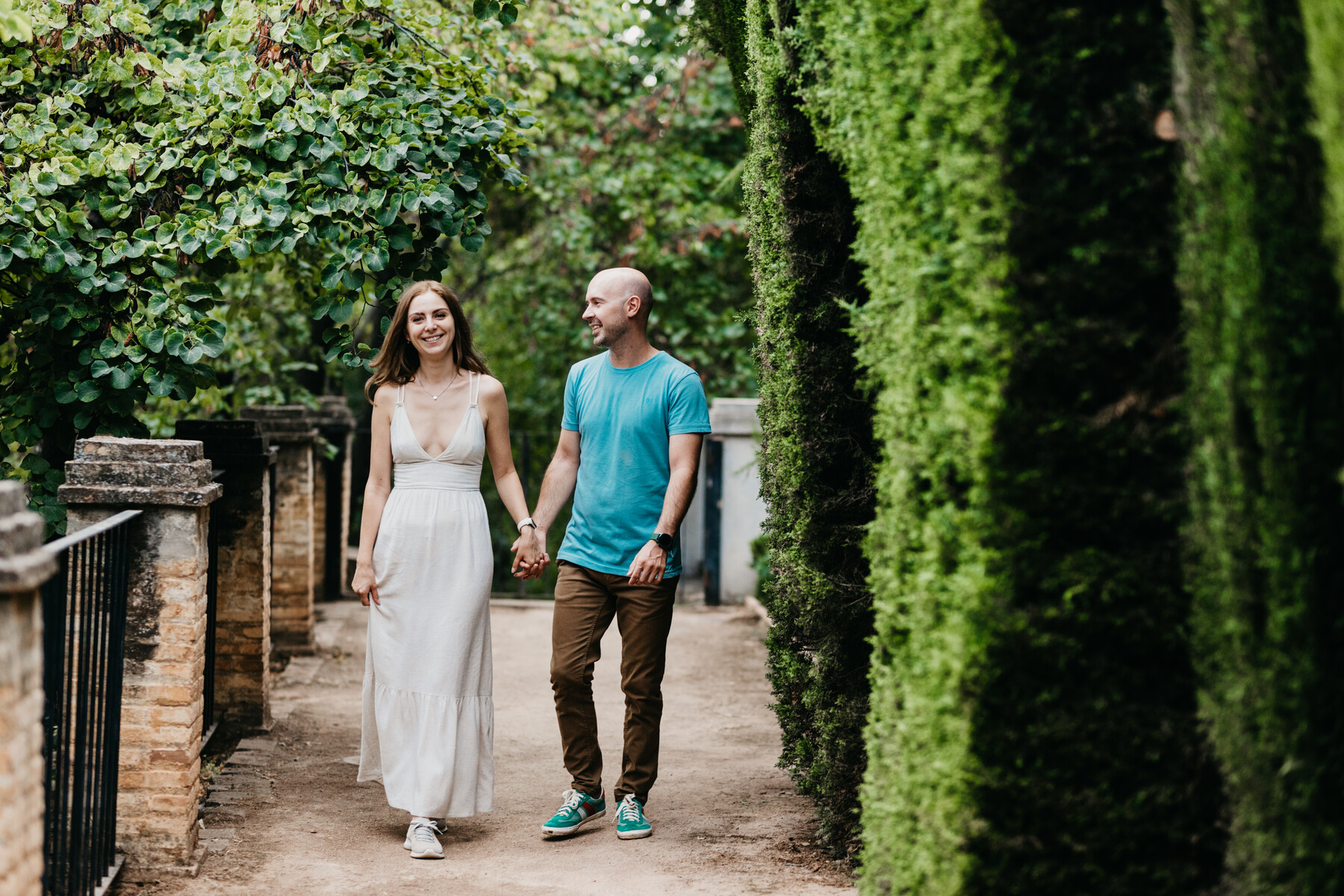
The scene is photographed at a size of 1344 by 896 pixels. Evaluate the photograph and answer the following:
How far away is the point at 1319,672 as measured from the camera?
217cm

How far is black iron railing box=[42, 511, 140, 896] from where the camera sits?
338 centimetres

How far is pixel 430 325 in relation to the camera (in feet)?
15.1

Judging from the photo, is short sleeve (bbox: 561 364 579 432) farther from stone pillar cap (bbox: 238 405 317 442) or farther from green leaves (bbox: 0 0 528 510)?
stone pillar cap (bbox: 238 405 317 442)

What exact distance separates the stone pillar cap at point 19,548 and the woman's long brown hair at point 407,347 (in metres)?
1.94

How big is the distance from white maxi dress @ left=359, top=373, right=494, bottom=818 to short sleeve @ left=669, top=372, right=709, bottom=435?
32.2 inches

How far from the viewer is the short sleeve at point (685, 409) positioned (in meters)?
4.66

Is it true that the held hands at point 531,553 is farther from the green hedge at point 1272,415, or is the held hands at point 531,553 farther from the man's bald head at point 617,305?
the green hedge at point 1272,415

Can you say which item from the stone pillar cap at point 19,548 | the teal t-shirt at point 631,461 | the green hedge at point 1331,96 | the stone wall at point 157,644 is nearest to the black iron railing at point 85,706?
the stone wall at point 157,644

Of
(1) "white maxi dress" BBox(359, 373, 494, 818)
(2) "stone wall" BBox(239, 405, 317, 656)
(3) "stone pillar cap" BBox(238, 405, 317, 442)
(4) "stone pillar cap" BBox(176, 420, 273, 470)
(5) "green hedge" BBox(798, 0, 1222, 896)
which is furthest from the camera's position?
(3) "stone pillar cap" BBox(238, 405, 317, 442)

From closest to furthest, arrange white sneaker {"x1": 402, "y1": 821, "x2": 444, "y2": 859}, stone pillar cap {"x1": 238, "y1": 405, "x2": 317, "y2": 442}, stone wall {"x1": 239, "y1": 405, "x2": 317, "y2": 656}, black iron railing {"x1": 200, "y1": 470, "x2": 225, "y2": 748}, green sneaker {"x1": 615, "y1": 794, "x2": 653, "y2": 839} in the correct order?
white sneaker {"x1": 402, "y1": 821, "x2": 444, "y2": 859} < green sneaker {"x1": 615, "y1": 794, "x2": 653, "y2": 839} < black iron railing {"x1": 200, "y1": 470, "x2": 225, "y2": 748} < stone wall {"x1": 239, "y1": 405, "x2": 317, "y2": 656} < stone pillar cap {"x1": 238, "y1": 405, "x2": 317, "y2": 442}

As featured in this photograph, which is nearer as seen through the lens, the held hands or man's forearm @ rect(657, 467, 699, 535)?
man's forearm @ rect(657, 467, 699, 535)

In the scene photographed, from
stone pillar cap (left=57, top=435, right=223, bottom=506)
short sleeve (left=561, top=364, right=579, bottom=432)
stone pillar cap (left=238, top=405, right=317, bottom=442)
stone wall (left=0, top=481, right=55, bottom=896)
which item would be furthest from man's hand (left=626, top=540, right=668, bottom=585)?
stone pillar cap (left=238, top=405, right=317, bottom=442)

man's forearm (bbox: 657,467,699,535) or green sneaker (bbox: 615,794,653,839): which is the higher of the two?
man's forearm (bbox: 657,467,699,535)

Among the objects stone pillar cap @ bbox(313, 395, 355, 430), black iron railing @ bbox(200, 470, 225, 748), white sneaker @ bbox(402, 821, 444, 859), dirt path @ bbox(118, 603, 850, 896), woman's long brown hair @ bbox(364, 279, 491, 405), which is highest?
woman's long brown hair @ bbox(364, 279, 491, 405)
